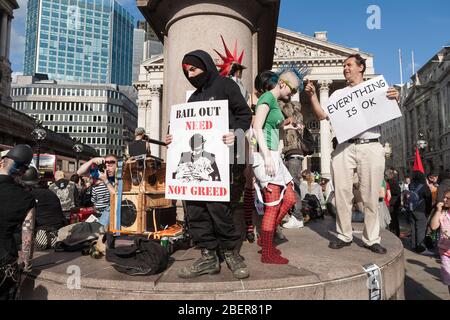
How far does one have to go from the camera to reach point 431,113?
70062 millimetres

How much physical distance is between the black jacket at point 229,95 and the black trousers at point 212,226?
764 millimetres

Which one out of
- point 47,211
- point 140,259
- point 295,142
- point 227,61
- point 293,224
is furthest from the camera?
point 295,142

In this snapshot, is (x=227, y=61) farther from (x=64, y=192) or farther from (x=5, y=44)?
(x=5, y=44)

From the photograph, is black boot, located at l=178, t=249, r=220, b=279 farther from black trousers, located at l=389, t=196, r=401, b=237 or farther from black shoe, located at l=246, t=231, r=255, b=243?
black trousers, located at l=389, t=196, r=401, b=237

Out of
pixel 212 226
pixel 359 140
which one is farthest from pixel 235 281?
pixel 359 140

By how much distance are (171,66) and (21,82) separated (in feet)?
369

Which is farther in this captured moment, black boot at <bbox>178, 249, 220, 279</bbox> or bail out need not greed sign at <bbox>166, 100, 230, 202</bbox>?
bail out need not greed sign at <bbox>166, 100, 230, 202</bbox>

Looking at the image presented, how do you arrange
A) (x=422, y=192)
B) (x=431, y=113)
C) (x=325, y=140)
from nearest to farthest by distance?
(x=422, y=192) < (x=325, y=140) < (x=431, y=113)

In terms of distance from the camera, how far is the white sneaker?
17.8 feet

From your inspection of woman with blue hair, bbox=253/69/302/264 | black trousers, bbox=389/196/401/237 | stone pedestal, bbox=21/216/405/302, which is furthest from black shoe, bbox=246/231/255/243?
black trousers, bbox=389/196/401/237

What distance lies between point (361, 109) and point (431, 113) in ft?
265

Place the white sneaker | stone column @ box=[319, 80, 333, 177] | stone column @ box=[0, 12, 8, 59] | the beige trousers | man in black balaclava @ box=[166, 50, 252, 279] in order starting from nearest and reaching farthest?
man in black balaclava @ box=[166, 50, 252, 279] < the beige trousers < the white sneaker < stone column @ box=[319, 80, 333, 177] < stone column @ box=[0, 12, 8, 59]

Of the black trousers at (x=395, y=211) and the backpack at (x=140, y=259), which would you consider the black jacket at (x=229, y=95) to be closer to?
the backpack at (x=140, y=259)

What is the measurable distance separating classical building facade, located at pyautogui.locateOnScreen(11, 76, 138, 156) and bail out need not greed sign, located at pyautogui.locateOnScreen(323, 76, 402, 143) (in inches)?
3655
